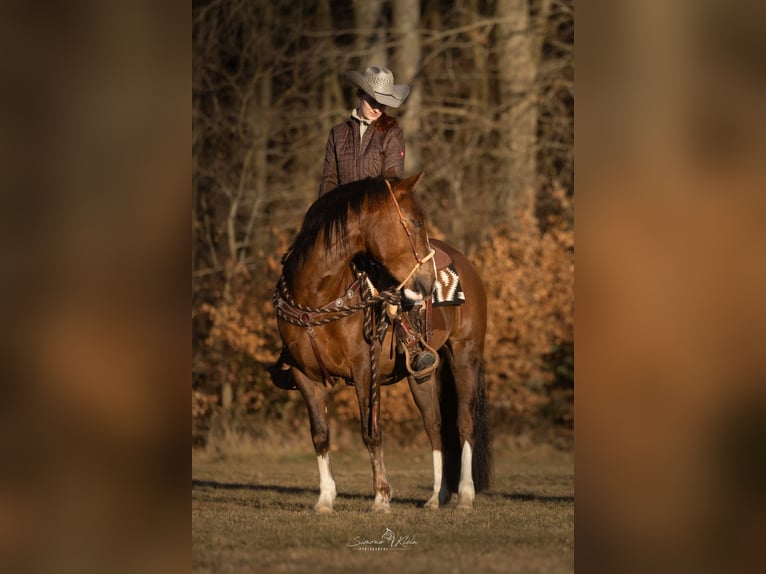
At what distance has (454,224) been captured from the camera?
661 inches

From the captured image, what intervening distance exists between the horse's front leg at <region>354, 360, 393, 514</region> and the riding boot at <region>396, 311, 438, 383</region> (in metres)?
0.39

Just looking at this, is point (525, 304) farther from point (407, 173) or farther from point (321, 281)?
point (321, 281)

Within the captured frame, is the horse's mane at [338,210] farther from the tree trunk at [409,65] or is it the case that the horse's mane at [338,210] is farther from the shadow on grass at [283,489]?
the tree trunk at [409,65]

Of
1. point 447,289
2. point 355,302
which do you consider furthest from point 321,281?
point 447,289

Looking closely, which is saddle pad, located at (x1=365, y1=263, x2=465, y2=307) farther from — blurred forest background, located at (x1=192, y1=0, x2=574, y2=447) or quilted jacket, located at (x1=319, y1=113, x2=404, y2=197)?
blurred forest background, located at (x1=192, y1=0, x2=574, y2=447)

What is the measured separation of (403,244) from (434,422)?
211cm

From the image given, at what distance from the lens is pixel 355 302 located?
306 inches

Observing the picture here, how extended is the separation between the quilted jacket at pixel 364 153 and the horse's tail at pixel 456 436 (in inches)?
79.6

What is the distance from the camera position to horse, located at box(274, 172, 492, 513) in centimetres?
735

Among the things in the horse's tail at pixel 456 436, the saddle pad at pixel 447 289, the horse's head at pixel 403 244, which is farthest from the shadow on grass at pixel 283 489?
the horse's head at pixel 403 244
